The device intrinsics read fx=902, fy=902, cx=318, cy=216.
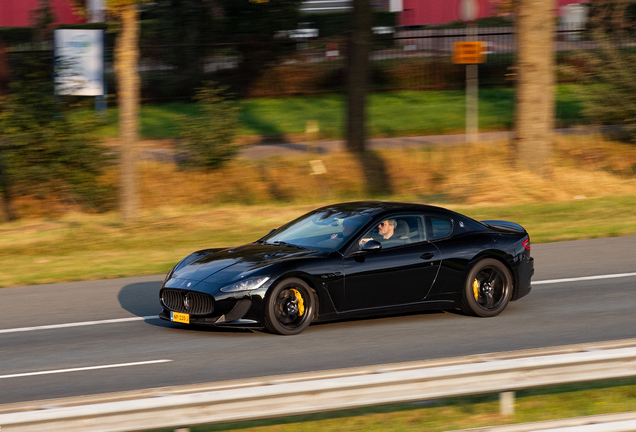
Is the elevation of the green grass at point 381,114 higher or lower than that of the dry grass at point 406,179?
higher

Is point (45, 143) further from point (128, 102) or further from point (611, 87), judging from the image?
point (611, 87)

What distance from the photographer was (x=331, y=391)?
17.2 ft

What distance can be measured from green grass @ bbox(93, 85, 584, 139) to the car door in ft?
60.1

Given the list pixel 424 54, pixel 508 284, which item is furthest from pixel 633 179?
pixel 424 54

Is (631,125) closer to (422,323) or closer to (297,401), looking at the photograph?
(422,323)

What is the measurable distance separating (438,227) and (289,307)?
2.03m

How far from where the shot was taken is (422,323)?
9.62 metres

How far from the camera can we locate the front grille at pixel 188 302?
8852 millimetres

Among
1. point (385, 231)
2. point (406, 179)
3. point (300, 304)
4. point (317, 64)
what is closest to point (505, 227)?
point (385, 231)

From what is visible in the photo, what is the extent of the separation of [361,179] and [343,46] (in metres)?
13.5

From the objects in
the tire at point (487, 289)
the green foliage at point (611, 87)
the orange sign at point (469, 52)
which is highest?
the orange sign at point (469, 52)

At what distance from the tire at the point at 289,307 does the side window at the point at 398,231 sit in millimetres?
954

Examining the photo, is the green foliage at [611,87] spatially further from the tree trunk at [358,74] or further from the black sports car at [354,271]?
the black sports car at [354,271]

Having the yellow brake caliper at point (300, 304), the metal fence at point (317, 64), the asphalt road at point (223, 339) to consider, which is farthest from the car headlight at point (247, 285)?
the metal fence at point (317, 64)
